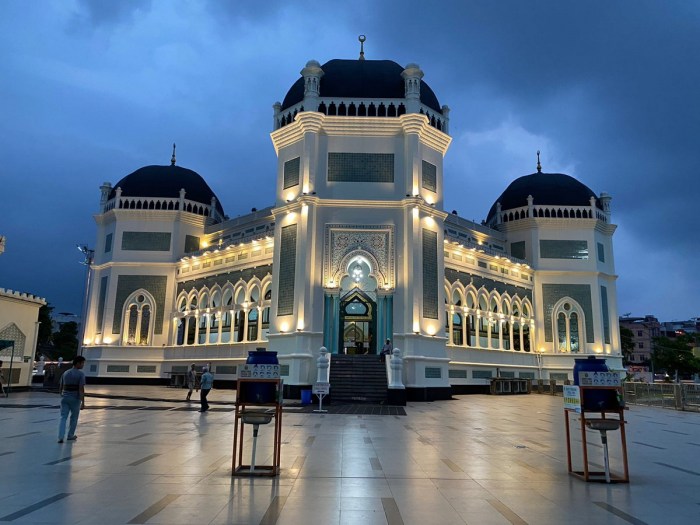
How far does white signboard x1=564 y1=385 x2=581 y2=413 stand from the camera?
6988mm

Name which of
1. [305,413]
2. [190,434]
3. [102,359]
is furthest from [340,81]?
[102,359]

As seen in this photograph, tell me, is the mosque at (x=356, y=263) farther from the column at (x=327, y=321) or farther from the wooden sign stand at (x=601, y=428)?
the wooden sign stand at (x=601, y=428)

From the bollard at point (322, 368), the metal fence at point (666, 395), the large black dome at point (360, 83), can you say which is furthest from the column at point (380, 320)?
the metal fence at point (666, 395)

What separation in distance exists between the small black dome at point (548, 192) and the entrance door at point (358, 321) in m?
17.3

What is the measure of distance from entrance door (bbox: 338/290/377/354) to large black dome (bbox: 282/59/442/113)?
32.4 ft

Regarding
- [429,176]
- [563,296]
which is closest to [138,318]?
[429,176]

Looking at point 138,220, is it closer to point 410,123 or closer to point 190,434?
point 410,123

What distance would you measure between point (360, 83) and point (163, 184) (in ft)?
53.7

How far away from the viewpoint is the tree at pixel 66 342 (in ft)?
202

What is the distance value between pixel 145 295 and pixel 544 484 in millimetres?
31137

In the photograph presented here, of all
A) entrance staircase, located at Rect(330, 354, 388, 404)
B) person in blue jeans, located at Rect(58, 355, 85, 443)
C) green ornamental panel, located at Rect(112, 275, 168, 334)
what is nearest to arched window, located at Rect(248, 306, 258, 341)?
green ornamental panel, located at Rect(112, 275, 168, 334)

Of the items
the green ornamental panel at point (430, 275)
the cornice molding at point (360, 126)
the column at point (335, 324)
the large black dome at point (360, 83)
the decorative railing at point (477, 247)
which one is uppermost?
the large black dome at point (360, 83)

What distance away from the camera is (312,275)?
76.2 feet

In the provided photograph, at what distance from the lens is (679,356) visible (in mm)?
53750
